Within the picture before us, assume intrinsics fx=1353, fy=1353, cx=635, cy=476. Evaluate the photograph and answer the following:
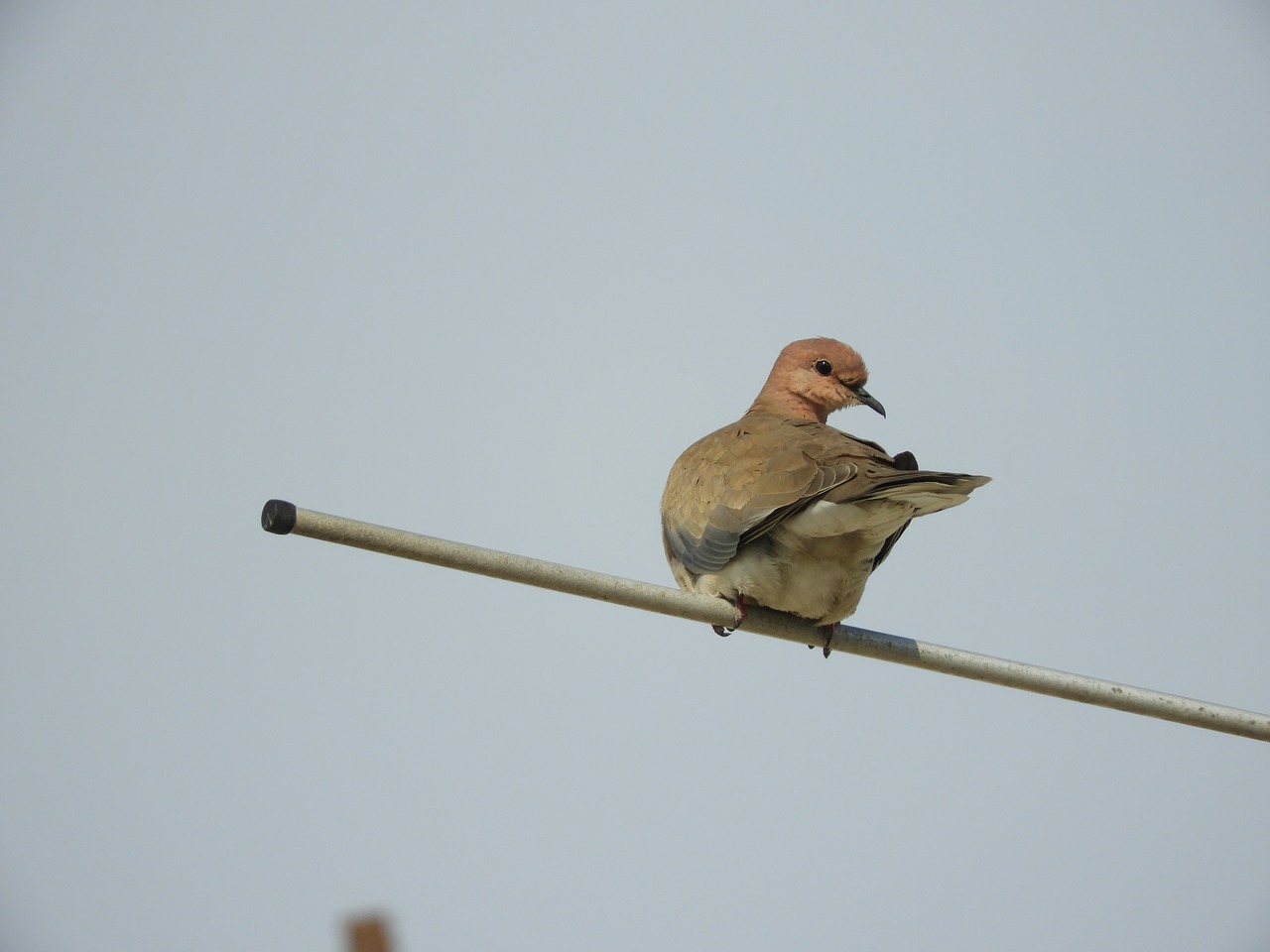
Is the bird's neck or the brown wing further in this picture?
the bird's neck

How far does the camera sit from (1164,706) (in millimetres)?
4293

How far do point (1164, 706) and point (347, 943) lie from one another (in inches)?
105

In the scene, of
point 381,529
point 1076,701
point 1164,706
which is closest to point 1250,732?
point 1164,706

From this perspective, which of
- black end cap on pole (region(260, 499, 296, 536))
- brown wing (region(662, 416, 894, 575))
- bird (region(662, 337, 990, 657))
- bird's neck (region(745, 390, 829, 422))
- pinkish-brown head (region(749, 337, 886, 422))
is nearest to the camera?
black end cap on pole (region(260, 499, 296, 536))

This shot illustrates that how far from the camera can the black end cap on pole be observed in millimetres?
3309

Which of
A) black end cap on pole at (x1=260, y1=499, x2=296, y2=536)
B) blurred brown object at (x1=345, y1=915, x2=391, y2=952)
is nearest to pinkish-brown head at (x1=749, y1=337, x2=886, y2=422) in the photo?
black end cap on pole at (x1=260, y1=499, x2=296, y2=536)

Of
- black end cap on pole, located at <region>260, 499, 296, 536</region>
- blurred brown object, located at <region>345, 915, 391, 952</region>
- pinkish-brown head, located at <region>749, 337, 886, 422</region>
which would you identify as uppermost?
pinkish-brown head, located at <region>749, 337, 886, 422</region>

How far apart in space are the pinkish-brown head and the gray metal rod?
229 cm

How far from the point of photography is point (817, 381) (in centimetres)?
732

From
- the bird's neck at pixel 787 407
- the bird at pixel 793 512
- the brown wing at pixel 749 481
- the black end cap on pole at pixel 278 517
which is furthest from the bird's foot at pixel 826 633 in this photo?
the black end cap on pole at pixel 278 517

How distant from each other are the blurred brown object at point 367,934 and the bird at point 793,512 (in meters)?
2.08

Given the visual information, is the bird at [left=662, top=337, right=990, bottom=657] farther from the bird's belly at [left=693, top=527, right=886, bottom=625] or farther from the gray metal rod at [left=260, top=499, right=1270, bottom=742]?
the gray metal rod at [left=260, top=499, right=1270, bottom=742]

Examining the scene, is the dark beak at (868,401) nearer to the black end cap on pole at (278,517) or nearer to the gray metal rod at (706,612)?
the gray metal rod at (706,612)

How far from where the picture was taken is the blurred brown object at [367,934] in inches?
117
